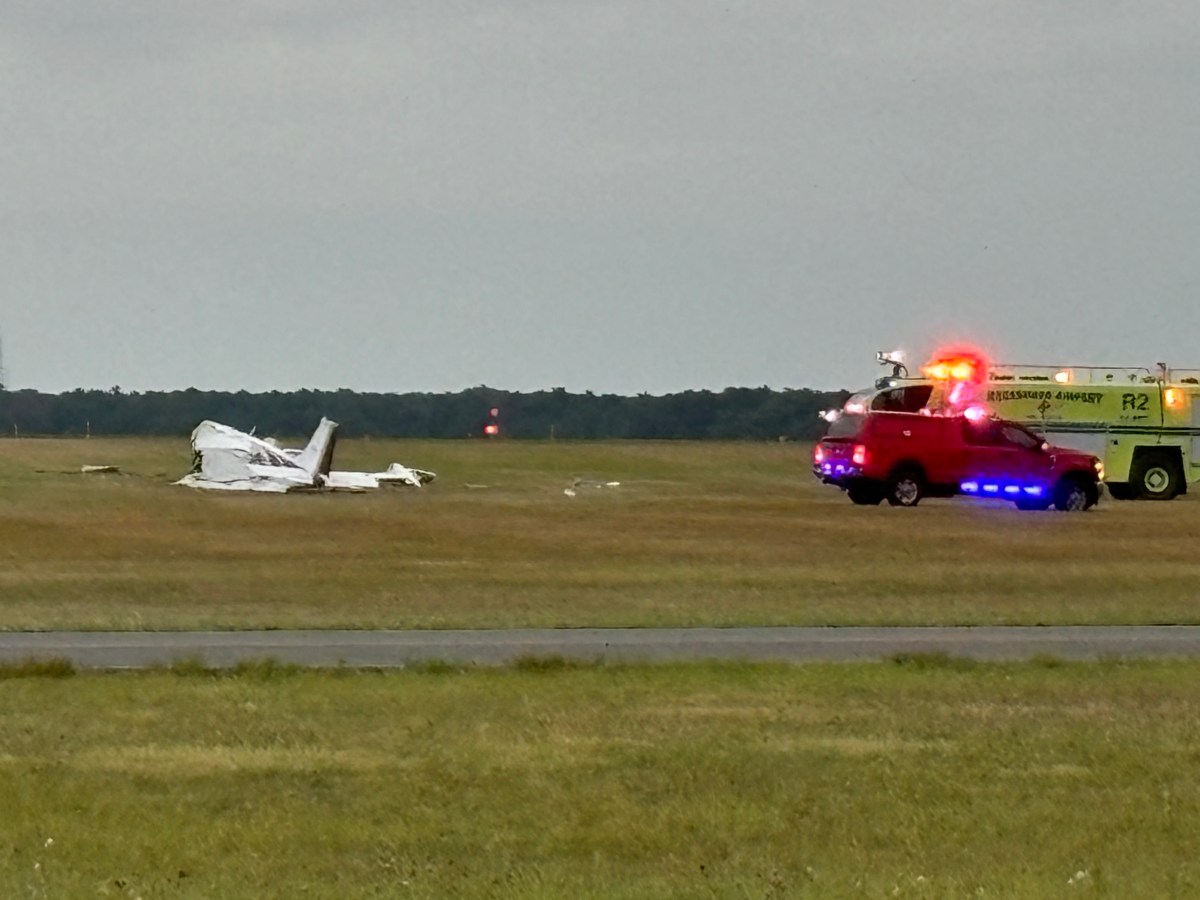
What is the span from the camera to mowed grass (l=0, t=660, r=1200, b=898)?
9617 mm

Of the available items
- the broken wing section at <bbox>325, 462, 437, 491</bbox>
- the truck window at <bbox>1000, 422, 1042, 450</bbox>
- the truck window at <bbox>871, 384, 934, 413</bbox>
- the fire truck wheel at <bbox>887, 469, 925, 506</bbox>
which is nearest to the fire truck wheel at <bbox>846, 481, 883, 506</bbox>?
the fire truck wheel at <bbox>887, 469, 925, 506</bbox>

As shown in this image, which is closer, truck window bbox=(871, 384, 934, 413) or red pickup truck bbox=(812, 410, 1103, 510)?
red pickup truck bbox=(812, 410, 1103, 510)

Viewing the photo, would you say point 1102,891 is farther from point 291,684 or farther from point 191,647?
point 191,647

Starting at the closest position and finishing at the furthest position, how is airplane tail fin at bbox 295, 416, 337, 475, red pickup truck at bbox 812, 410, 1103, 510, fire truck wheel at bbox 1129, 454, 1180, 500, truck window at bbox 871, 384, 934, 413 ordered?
red pickup truck at bbox 812, 410, 1103, 510 → truck window at bbox 871, 384, 934, 413 → fire truck wheel at bbox 1129, 454, 1180, 500 → airplane tail fin at bbox 295, 416, 337, 475

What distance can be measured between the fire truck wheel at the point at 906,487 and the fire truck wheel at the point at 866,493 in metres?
0.47

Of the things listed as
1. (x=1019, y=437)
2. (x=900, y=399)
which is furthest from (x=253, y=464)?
(x=1019, y=437)

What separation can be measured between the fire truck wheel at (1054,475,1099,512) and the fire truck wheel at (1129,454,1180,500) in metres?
4.38

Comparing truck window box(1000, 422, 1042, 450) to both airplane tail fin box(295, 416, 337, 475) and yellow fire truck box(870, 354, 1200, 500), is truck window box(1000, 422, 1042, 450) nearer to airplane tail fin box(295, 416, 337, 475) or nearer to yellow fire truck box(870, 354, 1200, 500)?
yellow fire truck box(870, 354, 1200, 500)

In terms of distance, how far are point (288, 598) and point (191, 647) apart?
7.24 m

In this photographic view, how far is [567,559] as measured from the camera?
35125 mm

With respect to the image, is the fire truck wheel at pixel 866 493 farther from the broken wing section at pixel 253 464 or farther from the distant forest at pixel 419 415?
the distant forest at pixel 419 415

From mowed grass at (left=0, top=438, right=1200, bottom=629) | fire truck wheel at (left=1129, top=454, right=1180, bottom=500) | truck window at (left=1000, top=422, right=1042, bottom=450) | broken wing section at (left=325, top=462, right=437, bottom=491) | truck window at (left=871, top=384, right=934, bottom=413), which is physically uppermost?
truck window at (left=871, top=384, right=934, bottom=413)

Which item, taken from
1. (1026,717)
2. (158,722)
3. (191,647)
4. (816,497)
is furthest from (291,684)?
(816,497)

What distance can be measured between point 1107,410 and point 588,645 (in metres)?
34.9
